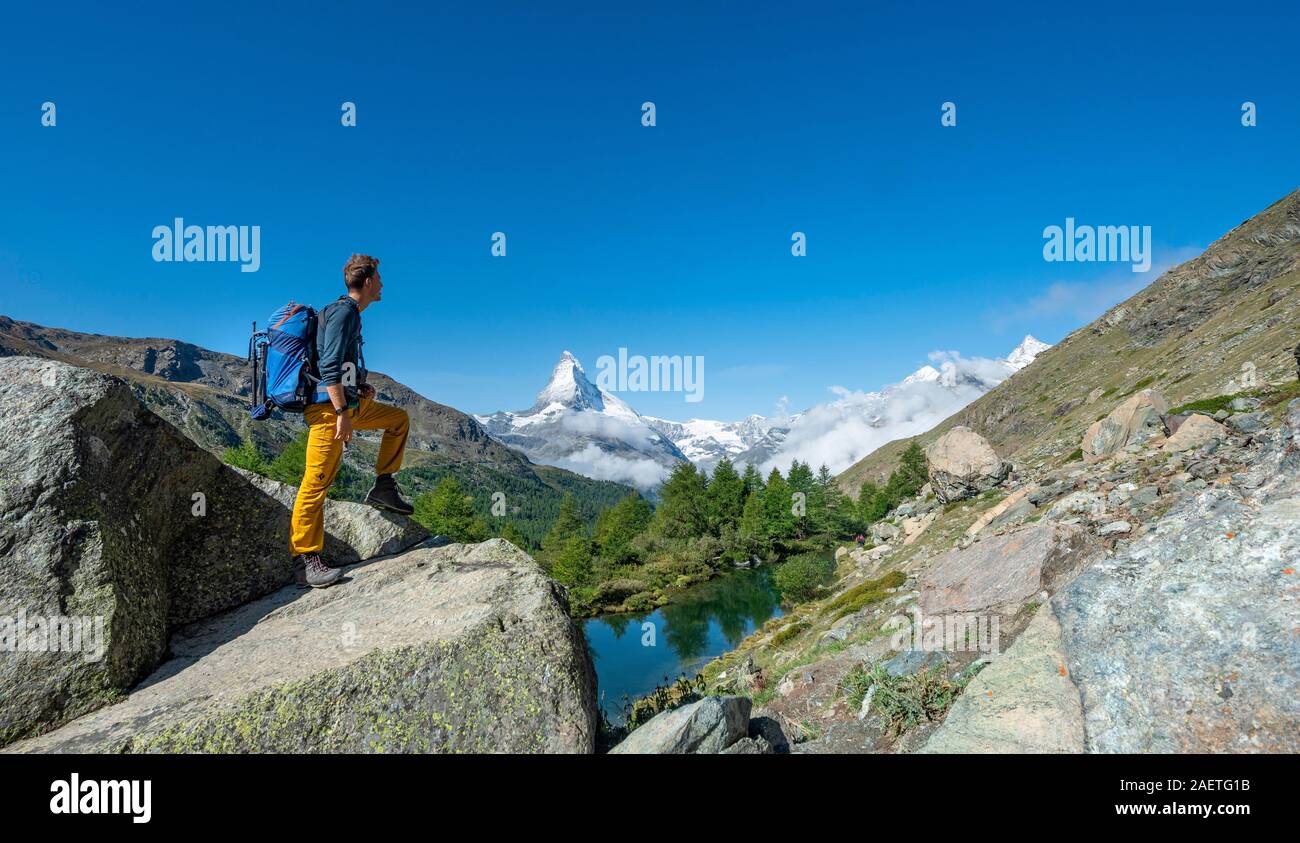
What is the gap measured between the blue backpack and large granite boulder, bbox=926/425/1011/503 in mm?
42097

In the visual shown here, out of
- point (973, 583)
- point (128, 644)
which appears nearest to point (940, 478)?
point (973, 583)

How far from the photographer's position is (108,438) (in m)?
7.39

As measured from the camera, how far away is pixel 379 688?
5.96 meters

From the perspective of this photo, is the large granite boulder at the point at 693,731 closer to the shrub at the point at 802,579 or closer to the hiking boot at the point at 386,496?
the hiking boot at the point at 386,496

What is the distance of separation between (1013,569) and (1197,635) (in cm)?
712

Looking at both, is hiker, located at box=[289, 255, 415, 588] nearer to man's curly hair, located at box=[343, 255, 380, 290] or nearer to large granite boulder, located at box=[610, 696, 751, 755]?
man's curly hair, located at box=[343, 255, 380, 290]

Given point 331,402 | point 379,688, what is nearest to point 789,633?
point 331,402

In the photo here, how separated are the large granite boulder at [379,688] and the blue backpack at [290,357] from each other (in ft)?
10.8

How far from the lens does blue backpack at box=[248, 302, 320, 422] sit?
8469 millimetres

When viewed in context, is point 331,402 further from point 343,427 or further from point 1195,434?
point 1195,434

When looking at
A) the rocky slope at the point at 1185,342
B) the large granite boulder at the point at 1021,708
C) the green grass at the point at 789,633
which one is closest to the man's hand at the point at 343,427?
the large granite boulder at the point at 1021,708

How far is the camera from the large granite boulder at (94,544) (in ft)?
19.3

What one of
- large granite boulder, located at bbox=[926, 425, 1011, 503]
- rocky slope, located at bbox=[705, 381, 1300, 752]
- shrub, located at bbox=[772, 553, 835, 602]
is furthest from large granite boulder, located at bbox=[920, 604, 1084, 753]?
shrub, located at bbox=[772, 553, 835, 602]
